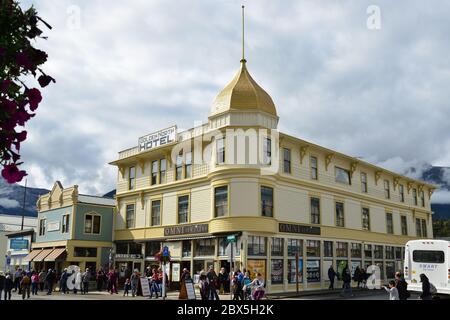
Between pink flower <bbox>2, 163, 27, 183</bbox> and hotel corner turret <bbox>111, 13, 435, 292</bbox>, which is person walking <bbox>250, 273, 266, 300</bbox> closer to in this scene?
hotel corner turret <bbox>111, 13, 435, 292</bbox>

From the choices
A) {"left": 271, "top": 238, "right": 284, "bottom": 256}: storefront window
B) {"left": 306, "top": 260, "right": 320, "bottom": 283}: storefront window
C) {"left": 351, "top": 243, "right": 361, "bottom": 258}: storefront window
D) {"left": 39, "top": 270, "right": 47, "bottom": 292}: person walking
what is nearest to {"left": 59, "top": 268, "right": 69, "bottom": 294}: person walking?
{"left": 39, "top": 270, "right": 47, "bottom": 292}: person walking

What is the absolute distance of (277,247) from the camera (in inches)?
1268

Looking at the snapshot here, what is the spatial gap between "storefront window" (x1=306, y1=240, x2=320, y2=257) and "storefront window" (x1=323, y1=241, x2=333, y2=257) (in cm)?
82

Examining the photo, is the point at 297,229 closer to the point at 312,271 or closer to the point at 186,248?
the point at 312,271

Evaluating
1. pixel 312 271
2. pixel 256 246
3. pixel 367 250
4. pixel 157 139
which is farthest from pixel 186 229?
pixel 367 250

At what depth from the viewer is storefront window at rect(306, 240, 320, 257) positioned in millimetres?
34719

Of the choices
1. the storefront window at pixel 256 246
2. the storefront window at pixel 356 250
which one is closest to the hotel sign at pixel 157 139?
the storefront window at pixel 256 246

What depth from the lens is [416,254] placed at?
27.2 m

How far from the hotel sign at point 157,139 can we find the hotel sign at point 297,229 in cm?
1086

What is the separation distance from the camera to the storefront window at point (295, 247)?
3322cm

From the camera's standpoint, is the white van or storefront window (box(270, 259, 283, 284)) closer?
the white van

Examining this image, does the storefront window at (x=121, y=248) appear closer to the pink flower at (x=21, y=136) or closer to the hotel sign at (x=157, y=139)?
the hotel sign at (x=157, y=139)
